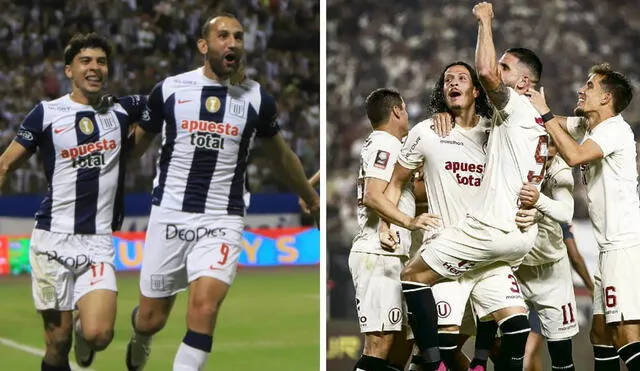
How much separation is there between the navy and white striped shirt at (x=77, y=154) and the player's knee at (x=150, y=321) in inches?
23.5

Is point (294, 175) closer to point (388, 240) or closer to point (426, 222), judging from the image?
point (388, 240)

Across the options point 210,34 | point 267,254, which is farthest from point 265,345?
point 210,34

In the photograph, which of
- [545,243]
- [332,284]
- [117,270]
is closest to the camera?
[545,243]

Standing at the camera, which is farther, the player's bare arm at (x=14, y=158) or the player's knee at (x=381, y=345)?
the player's bare arm at (x=14, y=158)

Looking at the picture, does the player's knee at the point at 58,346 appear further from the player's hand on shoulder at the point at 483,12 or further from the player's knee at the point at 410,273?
the player's hand on shoulder at the point at 483,12

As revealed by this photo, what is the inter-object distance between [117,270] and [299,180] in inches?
52.3

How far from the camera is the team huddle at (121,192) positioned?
6.44m

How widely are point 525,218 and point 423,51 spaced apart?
3378mm

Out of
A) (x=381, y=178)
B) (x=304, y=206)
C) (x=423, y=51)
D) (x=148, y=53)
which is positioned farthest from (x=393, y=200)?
(x=423, y=51)

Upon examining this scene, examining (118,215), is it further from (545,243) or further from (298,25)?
(545,243)

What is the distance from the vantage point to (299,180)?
7.06m

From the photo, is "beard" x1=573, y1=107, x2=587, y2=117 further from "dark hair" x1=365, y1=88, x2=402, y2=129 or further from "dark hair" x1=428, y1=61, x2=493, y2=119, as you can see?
"dark hair" x1=365, y1=88, x2=402, y2=129

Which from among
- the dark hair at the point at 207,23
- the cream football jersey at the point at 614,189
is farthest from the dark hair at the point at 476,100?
the dark hair at the point at 207,23

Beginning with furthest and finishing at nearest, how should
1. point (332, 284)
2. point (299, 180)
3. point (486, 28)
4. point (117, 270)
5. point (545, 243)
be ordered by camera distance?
1. point (332, 284)
2. point (299, 180)
3. point (117, 270)
4. point (545, 243)
5. point (486, 28)
